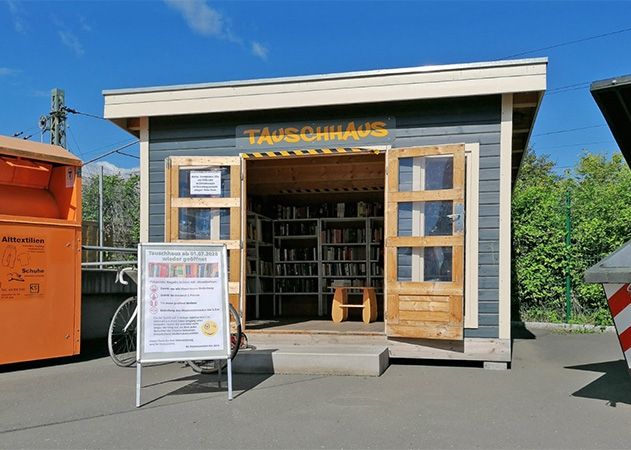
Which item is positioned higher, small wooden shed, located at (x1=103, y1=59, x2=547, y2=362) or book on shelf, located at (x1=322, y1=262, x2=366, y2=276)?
small wooden shed, located at (x1=103, y1=59, x2=547, y2=362)

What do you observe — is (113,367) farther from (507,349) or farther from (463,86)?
(463,86)

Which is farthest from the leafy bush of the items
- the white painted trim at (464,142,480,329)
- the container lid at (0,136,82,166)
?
the container lid at (0,136,82,166)

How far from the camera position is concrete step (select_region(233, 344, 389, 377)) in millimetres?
6469

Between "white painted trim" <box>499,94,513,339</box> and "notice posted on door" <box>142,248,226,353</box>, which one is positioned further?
"white painted trim" <box>499,94,513,339</box>

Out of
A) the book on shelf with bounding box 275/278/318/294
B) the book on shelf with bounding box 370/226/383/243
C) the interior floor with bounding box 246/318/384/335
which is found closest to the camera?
the interior floor with bounding box 246/318/384/335

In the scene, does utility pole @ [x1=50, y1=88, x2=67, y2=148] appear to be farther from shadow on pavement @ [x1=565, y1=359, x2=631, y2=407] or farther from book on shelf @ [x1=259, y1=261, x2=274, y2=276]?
shadow on pavement @ [x1=565, y1=359, x2=631, y2=407]

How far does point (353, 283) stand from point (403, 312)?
14.5 feet

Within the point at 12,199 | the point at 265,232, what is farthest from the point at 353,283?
the point at 12,199

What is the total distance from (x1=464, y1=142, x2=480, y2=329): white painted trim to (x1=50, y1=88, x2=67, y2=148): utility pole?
20.0m

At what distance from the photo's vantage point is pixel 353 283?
1148 centimetres

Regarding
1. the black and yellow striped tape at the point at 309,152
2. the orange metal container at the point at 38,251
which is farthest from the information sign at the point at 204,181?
the orange metal container at the point at 38,251

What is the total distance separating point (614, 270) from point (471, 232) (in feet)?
8.43

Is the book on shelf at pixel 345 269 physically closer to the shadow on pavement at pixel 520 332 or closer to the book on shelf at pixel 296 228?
the book on shelf at pixel 296 228

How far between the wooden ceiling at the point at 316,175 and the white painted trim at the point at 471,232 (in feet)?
8.26
